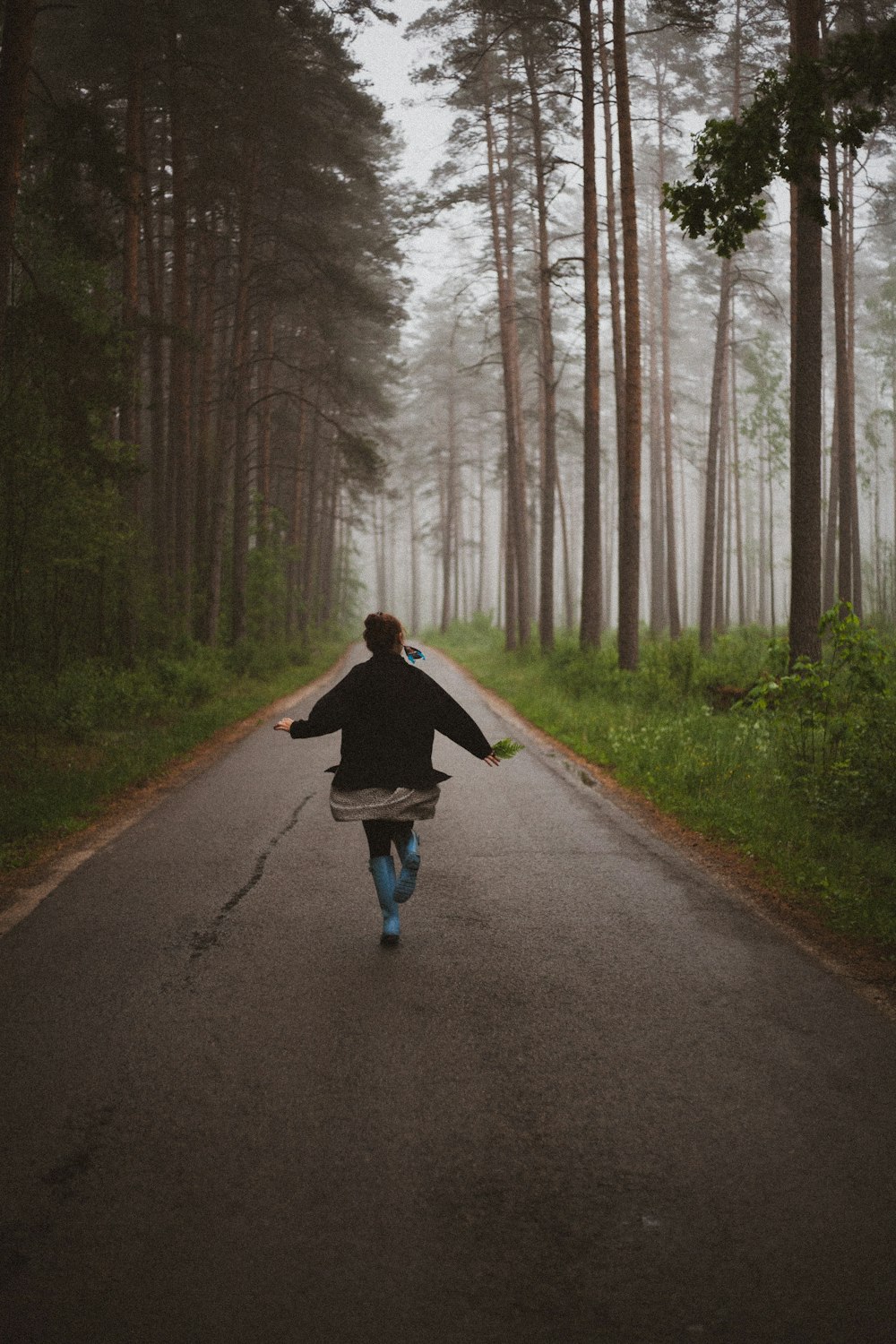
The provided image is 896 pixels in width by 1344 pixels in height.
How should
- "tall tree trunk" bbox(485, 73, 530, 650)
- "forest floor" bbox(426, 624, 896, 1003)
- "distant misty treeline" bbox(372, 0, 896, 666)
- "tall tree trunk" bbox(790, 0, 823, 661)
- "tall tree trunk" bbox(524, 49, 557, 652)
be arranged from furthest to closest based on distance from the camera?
"tall tree trunk" bbox(485, 73, 530, 650) → "tall tree trunk" bbox(524, 49, 557, 652) → "distant misty treeline" bbox(372, 0, 896, 666) → "tall tree trunk" bbox(790, 0, 823, 661) → "forest floor" bbox(426, 624, 896, 1003)

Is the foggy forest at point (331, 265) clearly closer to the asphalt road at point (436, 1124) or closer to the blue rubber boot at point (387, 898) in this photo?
the asphalt road at point (436, 1124)

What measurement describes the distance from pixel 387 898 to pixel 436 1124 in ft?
6.82

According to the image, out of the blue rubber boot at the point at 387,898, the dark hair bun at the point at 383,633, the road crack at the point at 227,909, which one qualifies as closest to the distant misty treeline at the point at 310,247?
the dark hair bun at the point at 383,633

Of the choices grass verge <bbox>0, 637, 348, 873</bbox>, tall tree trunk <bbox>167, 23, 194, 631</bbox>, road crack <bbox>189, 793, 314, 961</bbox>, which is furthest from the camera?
tall tree trunk <bbox>167, 23, 194, 631</bbox>

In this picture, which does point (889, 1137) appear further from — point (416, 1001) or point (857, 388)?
point (857, 388)

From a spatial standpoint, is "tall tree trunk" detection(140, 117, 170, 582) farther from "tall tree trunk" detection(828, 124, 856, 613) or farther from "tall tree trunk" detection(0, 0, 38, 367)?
"tall tree trunk" detection(828, 124, 856, 613)

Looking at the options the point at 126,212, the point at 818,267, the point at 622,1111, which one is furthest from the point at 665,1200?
the point at 126,212

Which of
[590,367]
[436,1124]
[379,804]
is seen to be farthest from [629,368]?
[436,1124]

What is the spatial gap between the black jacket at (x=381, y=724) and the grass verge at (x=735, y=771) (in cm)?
296

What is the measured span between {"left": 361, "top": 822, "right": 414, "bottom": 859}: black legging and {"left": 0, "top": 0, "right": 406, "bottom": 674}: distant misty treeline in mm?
8440

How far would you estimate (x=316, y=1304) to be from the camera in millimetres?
2543

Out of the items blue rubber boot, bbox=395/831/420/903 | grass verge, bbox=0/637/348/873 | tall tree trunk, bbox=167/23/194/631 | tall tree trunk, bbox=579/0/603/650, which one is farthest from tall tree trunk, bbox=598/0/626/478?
blue rubber boot, bbox=395/831/420/903

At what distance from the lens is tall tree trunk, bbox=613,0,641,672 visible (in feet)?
56.4

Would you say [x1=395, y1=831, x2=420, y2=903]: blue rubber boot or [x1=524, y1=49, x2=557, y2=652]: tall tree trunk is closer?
[x1=395, y1=831, x2=420, y2=903]: blue rubber boot
